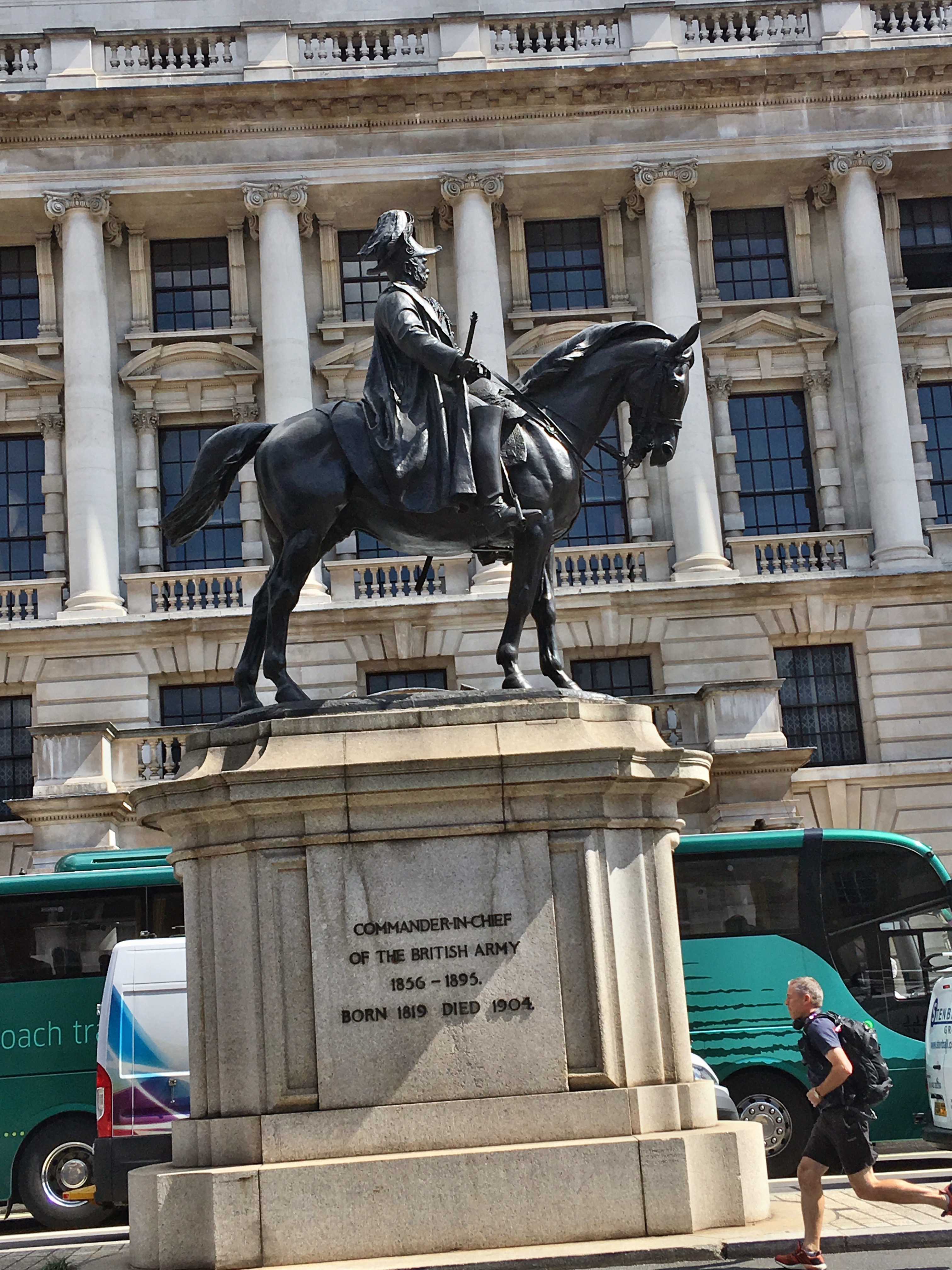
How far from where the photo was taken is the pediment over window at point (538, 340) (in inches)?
1391

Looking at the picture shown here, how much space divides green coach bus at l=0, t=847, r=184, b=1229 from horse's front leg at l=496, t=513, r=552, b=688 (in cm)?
970

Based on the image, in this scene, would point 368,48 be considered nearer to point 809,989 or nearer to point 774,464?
point 774,464

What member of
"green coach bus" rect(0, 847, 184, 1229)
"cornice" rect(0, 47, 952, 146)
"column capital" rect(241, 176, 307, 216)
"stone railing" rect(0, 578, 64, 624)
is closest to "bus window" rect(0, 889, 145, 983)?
"green coach bus" rect(0, 847, 184, 1229)

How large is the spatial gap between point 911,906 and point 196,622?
17.4 m

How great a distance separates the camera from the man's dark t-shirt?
347 inches

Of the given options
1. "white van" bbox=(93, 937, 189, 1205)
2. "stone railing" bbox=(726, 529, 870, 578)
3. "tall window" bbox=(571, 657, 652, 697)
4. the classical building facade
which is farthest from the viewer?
"stone railing" bbox=(726, 529, 870, 578)

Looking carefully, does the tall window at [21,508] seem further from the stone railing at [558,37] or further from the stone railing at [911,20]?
the stone railing at [911,20]

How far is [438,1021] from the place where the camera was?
340 inches

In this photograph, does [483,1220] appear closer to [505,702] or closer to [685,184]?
[505,702]

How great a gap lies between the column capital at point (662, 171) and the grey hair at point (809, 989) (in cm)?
2807

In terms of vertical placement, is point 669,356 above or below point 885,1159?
above

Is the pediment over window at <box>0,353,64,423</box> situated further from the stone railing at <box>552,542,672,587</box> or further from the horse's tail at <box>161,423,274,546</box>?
the horse's tail at <box>161,423,274,546</box>

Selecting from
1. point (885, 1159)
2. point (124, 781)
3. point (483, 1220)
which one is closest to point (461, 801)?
point (483, 1220)

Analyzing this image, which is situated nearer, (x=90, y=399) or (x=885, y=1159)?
(x=885, y=1159)
